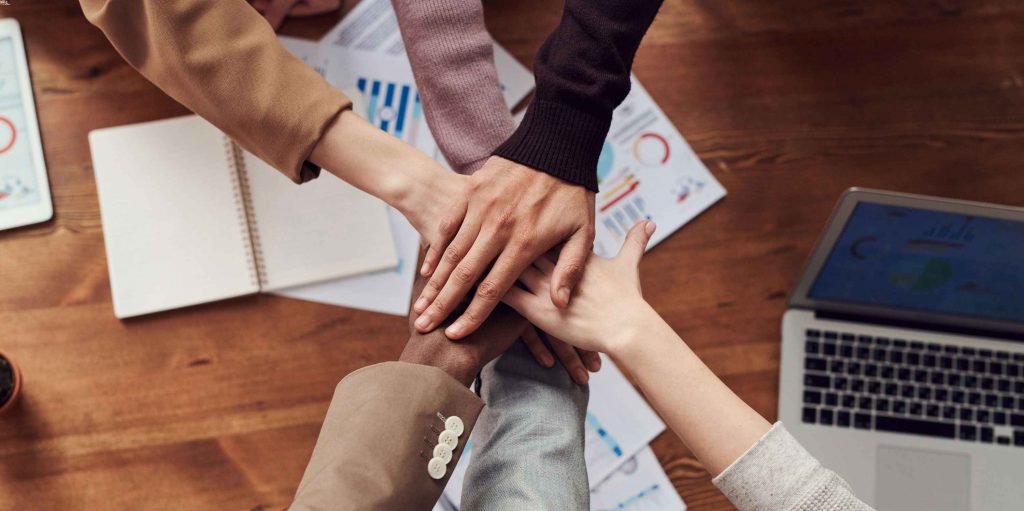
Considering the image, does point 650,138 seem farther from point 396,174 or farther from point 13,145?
point 13,145

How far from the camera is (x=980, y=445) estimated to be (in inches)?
41.4

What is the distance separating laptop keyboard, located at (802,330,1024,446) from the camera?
1055mm

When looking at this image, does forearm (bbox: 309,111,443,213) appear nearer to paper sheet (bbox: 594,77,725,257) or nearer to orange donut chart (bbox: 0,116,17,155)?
paper sheet (bbox: 594,77,725,257)

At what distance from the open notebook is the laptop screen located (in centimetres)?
56

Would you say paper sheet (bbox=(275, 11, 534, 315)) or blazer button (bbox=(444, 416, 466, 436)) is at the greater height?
paper sheet (bbox=(275, 11, 534, 315))

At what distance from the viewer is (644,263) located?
3.79ft

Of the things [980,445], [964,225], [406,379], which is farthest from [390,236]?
[980,445]

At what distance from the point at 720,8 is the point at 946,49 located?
32 cm

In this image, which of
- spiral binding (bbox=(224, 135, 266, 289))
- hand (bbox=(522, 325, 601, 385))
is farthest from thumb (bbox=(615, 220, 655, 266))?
spiral binding (bbox=(224, 135, 266, 289))

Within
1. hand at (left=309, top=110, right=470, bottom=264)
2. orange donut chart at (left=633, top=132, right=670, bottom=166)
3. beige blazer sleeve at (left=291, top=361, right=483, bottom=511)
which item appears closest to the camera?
beige blazer sleeve at (left=291, top=361, right=483, bottom=511)

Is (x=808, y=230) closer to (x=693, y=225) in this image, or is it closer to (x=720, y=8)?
(x=693, y=225)

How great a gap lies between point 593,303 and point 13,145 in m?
0.77

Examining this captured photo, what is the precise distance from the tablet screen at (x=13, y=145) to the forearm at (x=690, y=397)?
2.55 ft

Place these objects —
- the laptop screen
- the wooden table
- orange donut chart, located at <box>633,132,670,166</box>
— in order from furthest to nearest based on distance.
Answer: orange donut chart, located at <box>633,132,670,166</box>
the wooden table
the laptop screen
